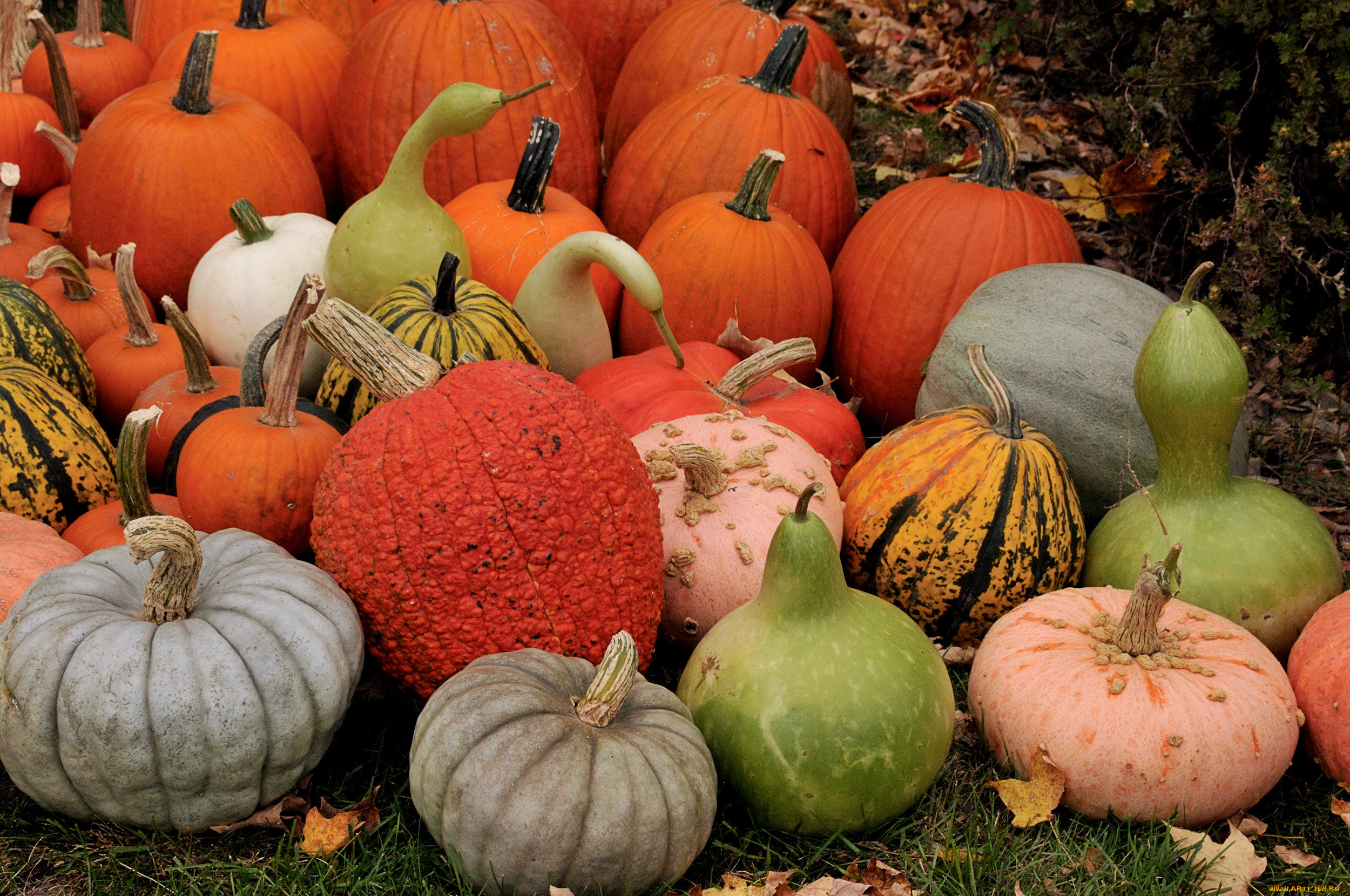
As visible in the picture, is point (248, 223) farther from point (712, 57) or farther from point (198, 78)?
point (712, 57)

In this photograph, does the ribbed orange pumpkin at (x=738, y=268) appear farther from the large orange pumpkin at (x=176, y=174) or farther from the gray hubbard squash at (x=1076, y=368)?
the large orange pumpkin at (x=176, y=174)

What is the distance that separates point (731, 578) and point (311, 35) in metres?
3.57

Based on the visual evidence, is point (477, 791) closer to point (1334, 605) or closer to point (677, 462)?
point (677, 462)

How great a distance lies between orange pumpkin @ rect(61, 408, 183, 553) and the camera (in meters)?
2.94

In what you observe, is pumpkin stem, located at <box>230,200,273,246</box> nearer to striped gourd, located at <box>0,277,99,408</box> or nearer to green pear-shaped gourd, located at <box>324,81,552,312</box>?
green pear-shaped gourd, located at <box>324,81,552,312</box>

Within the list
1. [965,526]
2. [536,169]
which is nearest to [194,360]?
[536,169]

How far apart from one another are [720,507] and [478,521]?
0.78 metres

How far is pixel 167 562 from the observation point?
248 cm

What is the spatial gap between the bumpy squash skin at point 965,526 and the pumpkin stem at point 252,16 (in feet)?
11.8

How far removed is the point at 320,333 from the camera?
116 inches

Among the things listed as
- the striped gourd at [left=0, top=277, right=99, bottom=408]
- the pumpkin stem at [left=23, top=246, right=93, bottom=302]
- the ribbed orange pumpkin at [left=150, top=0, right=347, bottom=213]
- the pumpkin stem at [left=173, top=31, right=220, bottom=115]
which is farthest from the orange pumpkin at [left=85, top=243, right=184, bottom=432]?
the ribbed orange pumpkin at [left=150, top=0, right=347, bottom=213]

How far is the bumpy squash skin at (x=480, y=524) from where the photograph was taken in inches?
106

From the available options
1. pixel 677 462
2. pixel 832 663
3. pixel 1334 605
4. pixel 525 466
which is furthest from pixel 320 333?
pixel 1334 605

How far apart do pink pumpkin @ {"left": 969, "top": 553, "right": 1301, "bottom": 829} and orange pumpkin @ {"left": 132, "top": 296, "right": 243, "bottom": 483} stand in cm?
254
